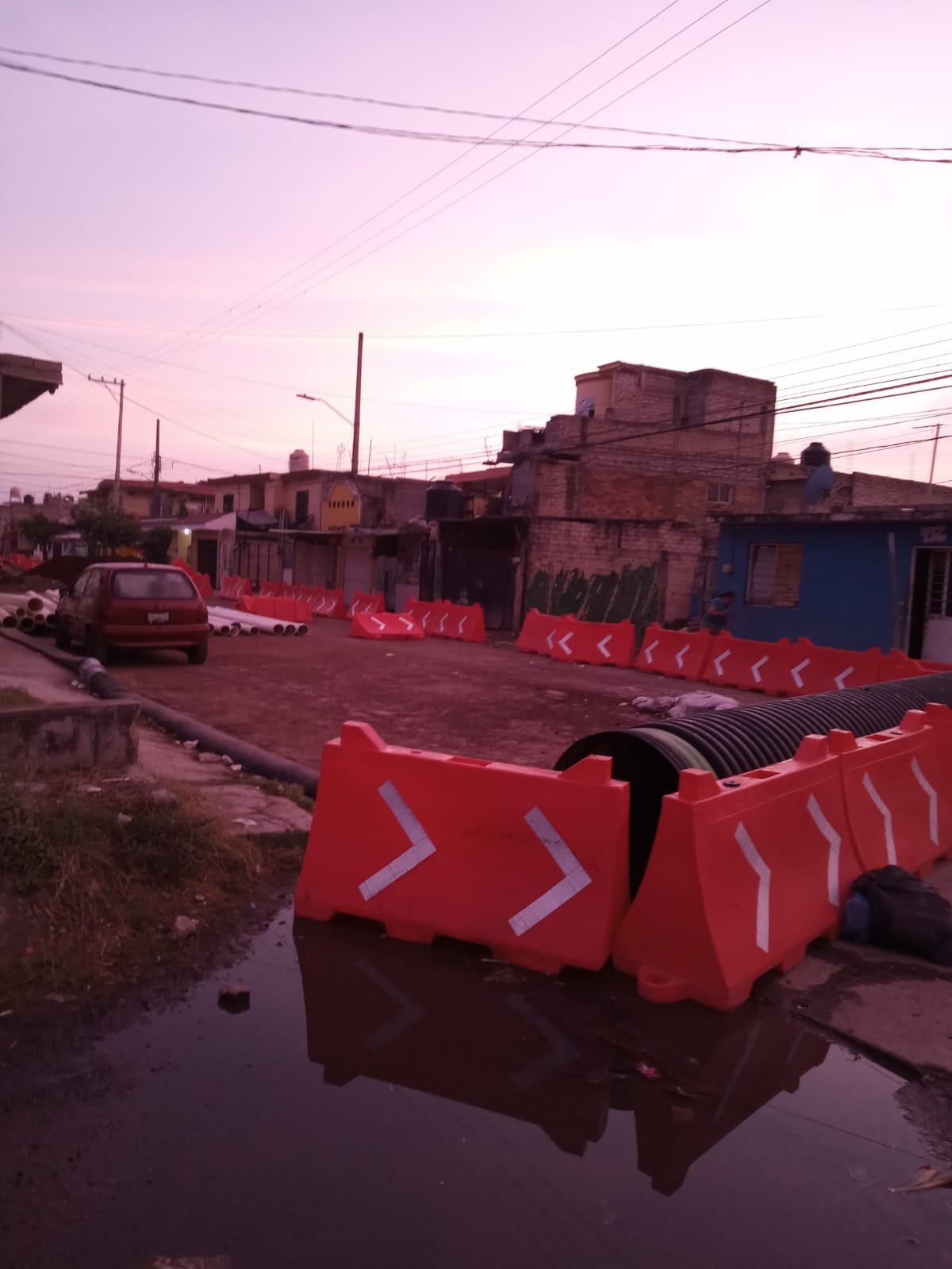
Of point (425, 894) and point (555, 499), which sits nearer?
point (425, 894)

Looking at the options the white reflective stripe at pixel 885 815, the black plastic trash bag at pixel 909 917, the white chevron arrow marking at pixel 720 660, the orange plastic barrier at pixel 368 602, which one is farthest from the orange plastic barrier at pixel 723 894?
the orange plastic barrier at pixel 368 602

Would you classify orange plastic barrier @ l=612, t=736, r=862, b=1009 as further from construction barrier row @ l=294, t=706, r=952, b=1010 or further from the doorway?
the doorway

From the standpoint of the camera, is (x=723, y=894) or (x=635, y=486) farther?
(x=635, y=486)

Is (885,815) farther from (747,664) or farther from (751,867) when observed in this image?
(747,664)

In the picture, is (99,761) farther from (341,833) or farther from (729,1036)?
(729,1036)

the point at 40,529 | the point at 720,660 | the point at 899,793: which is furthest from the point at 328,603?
the point at 40,529

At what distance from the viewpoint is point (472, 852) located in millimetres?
4633

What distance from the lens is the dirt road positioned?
10953mm

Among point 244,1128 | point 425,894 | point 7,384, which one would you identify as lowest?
point 244,1128

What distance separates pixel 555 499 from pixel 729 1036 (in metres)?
30.3

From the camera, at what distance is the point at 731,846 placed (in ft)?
14.2

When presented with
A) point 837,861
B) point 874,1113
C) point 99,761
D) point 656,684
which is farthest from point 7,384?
point 874,1113

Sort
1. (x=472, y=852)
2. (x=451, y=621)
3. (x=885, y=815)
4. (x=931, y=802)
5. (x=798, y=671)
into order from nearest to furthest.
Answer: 1. (x=472, y=852)
2. (x=885, y=815)
3. (x=931, y=802)
4. (x=798, y=671)
5. (x=451, y=621)

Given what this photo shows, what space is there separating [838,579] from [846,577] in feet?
0.64
